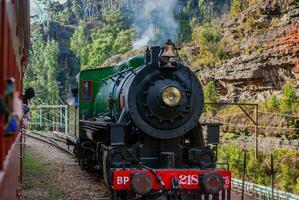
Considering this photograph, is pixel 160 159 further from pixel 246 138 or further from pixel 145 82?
pixel 246 138

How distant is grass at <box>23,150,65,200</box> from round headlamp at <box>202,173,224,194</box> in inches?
129

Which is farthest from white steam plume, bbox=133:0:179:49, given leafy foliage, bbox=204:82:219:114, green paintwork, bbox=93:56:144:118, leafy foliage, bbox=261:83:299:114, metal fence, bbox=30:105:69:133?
green paintwork, bbox=93:56:144:118

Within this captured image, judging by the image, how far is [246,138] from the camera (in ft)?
68.0

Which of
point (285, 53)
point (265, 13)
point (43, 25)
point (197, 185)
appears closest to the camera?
point (197, 185)

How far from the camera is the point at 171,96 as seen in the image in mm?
6953

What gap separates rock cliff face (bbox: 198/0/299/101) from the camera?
22.7 m

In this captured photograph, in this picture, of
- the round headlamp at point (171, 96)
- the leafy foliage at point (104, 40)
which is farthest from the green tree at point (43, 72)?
the round headlamp at point (171, 96)

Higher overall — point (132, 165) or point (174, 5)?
point (174, 5)

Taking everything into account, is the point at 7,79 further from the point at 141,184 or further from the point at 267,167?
the point at 267,167

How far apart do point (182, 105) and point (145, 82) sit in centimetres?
68

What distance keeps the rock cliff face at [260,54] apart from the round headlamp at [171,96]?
1643cm

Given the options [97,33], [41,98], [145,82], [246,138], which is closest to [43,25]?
[97,33]

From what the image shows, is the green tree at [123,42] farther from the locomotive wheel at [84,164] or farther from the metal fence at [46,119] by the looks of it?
the locomotive wheel at [84,164]

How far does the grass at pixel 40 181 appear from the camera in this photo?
880cm
